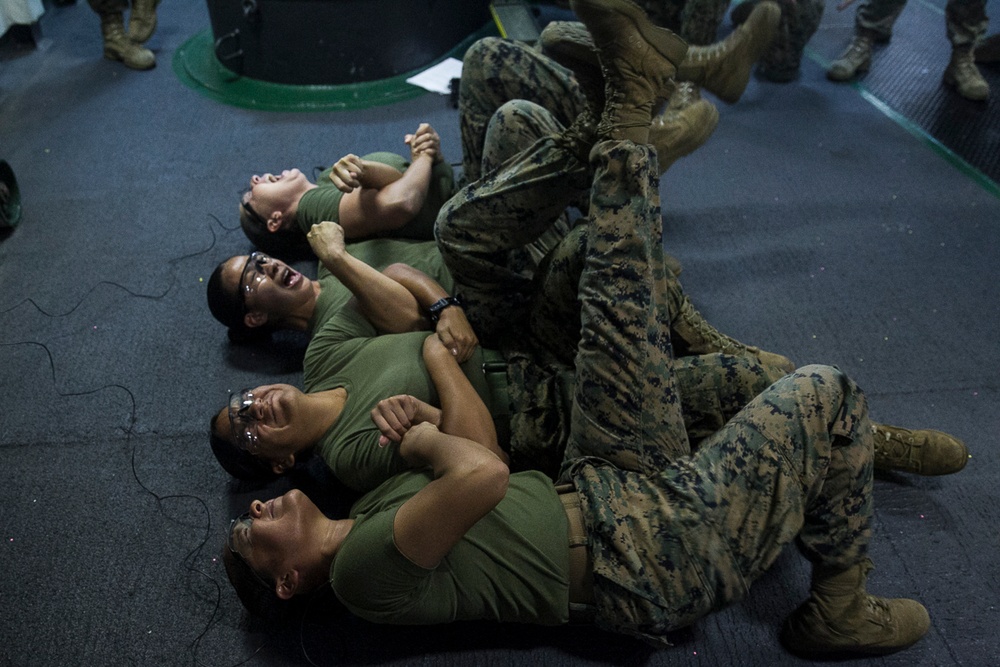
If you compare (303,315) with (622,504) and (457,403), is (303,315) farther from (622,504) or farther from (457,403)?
(622,504)

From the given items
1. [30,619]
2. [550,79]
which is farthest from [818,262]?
[30,619]

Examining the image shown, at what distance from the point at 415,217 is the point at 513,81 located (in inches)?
18.1

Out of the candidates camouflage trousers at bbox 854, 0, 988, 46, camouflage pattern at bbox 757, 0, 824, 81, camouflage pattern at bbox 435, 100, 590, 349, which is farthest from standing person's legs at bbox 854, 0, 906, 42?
camouflage pattern at bbox 435, 100, 590, 349

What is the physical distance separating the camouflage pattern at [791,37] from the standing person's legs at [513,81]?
1.65m

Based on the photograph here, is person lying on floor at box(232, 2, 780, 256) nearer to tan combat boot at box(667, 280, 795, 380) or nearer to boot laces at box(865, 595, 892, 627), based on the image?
tan combat boot at box(667, 280, 795, 380)

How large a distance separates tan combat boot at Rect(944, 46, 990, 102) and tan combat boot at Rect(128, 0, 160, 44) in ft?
11.8

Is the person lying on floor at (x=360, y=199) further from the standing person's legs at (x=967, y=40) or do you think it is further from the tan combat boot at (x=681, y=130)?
the standing person's legs at (x=967, y=40)

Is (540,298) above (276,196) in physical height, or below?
above

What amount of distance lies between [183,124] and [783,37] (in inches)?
101

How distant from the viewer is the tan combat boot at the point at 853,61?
11.1 feet

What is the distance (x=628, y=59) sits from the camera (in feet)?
4.81

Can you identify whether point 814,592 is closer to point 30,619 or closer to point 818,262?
point 818,262

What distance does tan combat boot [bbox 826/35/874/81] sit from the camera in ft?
11.1

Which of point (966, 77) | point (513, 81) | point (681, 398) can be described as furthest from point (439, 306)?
point (966, 77)
